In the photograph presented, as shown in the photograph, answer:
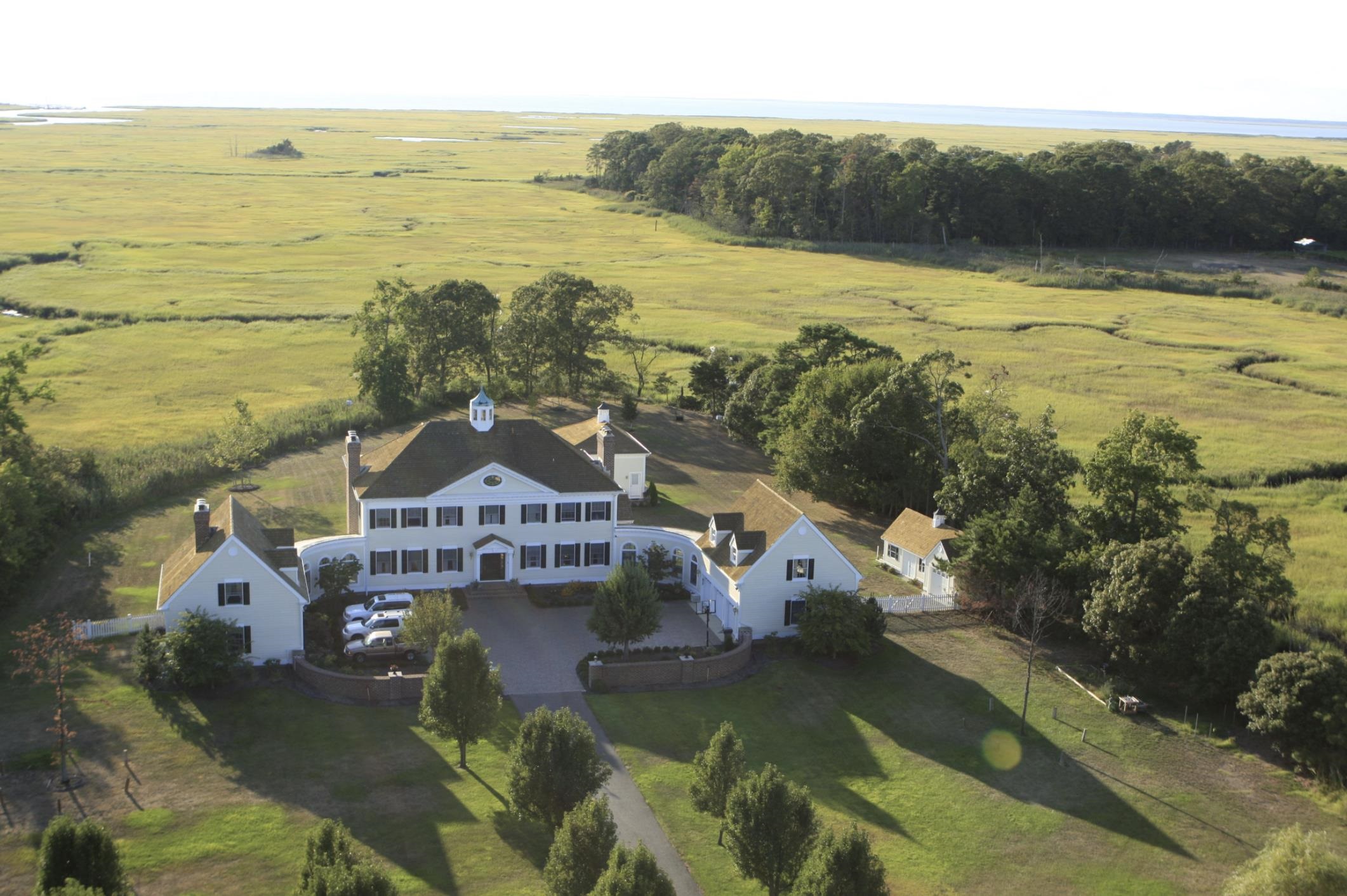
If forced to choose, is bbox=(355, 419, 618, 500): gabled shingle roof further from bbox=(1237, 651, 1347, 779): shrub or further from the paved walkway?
bbox=(1237, 651, 1347, 779): shrub

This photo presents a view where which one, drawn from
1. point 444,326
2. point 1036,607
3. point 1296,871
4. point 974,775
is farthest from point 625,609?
point 444,326

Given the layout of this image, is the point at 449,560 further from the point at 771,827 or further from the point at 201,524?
the point at 771,827

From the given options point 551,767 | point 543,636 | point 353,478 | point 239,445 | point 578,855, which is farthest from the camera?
point 239,445

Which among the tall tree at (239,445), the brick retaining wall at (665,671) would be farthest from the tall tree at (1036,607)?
the tall tree at (239,445)

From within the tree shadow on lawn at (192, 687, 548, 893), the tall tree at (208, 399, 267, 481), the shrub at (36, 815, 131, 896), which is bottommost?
the tree shadow on lawn at (192, 687, 548, 893)

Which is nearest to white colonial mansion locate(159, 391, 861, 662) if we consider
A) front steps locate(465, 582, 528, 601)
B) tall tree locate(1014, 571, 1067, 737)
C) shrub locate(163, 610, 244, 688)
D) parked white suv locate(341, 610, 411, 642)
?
front steps locate(465, 582, 528, 601)

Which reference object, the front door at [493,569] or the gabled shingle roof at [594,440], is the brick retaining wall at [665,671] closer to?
the front door at [493,569]
